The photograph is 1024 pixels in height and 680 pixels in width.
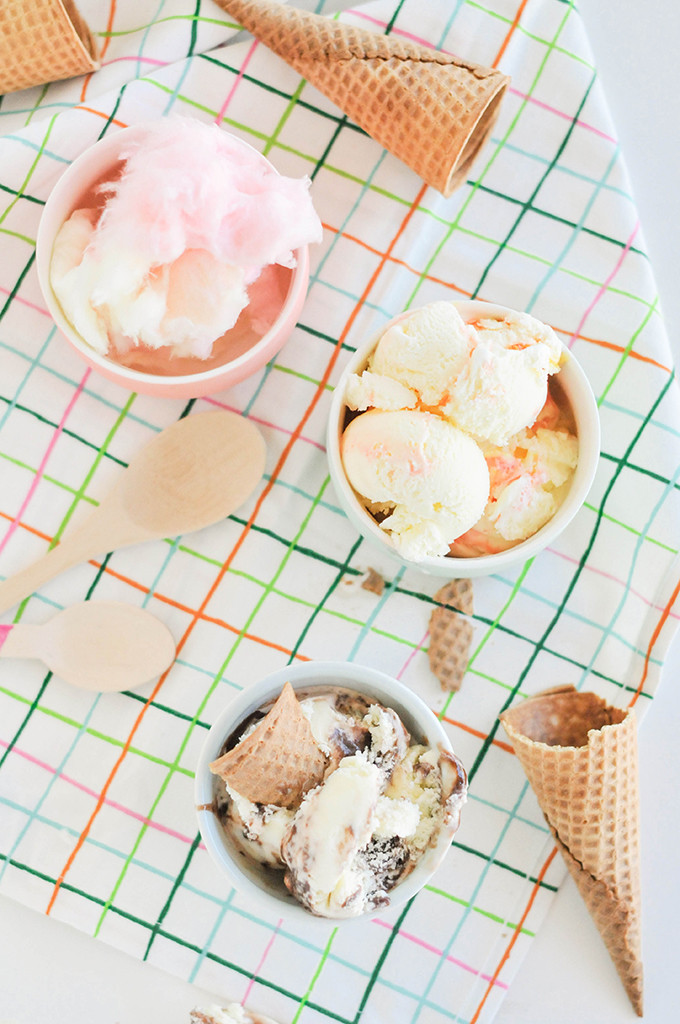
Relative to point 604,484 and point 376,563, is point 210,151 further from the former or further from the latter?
point 604,484

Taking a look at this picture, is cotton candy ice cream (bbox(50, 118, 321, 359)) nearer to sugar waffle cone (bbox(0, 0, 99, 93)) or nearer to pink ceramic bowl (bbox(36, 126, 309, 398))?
pink ceramic bowl (bbox(36, 126, 309, 398))

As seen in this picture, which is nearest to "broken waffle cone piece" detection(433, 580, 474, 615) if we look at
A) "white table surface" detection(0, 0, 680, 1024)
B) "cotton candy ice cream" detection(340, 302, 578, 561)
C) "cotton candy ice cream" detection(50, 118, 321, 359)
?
"cotton candy ice cream" detection(340, 302, 578, 561)

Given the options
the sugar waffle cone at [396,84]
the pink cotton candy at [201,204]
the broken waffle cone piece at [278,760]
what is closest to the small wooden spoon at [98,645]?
the broken waffle cone piece at [278,760]

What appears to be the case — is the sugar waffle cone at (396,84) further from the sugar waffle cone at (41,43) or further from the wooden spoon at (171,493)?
the wooden spoon at (171,493)

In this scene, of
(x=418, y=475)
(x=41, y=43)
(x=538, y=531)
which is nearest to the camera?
(x=418, y=475)

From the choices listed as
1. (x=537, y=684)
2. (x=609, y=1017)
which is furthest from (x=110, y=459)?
(x=609, y=1017)

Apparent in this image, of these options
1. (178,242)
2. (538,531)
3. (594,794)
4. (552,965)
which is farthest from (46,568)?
(552,965)

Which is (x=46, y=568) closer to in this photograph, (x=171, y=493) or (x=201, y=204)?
(x=171, y=493)

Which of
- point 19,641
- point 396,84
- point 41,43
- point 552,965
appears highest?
point 396,84
